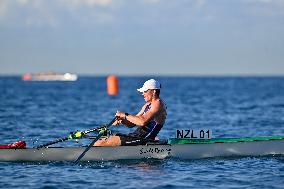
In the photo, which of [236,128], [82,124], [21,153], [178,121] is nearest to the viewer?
[21,153]

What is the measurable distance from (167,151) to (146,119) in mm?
1093

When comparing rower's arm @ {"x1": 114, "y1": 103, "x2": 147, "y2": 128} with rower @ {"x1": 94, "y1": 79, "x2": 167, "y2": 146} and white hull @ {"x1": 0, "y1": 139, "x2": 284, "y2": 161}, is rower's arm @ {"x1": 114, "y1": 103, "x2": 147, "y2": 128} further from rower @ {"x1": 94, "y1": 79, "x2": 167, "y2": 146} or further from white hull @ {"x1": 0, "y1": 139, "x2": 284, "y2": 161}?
white hull @ {"x1": 0, "y1": 139, "x2": 284, "y2": 161}

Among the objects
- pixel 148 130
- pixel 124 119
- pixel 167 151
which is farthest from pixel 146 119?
pixel 167 151

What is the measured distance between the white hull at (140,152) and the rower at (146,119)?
222mm

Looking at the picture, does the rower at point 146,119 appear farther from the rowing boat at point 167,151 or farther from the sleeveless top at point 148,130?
the rowing boat at point 167,151

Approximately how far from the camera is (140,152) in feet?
56.5

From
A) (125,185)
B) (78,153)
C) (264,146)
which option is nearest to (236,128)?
(264,146)

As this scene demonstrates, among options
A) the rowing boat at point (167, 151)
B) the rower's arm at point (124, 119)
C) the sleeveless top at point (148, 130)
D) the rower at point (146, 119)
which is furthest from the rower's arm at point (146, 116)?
the rowing boat at point (167, 151)

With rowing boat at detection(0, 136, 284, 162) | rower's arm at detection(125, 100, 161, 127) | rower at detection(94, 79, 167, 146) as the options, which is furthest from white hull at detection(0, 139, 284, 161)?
rower's arm at detection(125, 100, 161, 127)

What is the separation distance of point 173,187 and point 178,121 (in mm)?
21077

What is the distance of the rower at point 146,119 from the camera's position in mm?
16953

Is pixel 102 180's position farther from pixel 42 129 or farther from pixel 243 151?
pixel 42 129

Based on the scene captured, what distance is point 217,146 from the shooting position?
17.6 meters

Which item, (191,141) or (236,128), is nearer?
(191,141)
